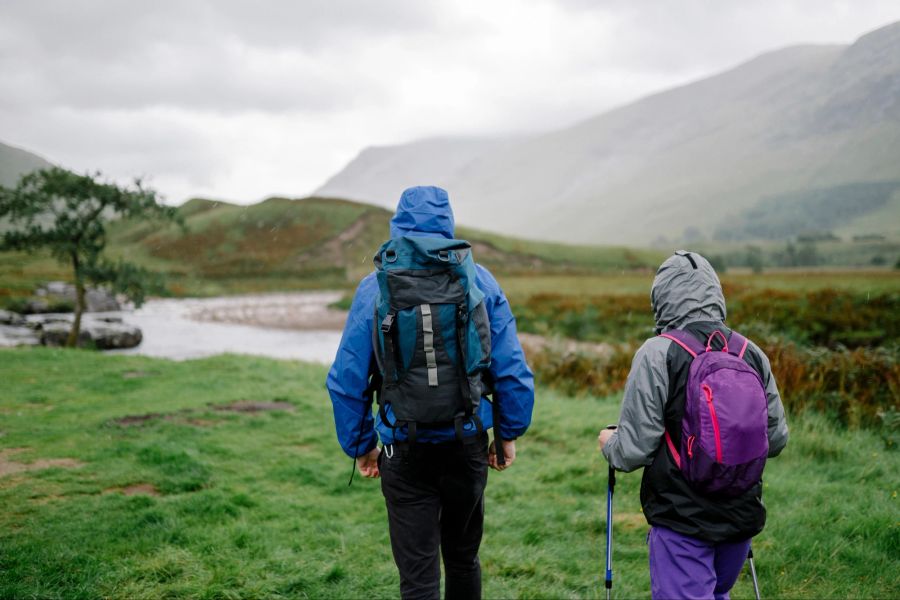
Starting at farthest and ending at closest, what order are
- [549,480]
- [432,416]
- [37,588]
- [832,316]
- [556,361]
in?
[832,316], [556,361], [549,480], [37,588], [432,416]

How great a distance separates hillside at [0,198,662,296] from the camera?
2835 inches

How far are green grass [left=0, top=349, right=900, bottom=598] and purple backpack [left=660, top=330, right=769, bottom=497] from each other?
240cm

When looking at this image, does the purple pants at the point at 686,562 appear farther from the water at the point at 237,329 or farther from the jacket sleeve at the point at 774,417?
the water at the point at 237,329

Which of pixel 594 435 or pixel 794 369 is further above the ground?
pixel 794 369

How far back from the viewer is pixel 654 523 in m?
2.85

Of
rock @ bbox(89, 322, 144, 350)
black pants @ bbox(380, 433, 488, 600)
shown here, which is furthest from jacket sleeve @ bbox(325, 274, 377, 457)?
rock @ bbox(89, 322, 144, 350)

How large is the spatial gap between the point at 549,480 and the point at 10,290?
144ft

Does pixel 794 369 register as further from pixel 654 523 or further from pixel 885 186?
pixel 885 186

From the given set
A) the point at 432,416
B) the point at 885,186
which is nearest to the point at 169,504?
the point at 432,416

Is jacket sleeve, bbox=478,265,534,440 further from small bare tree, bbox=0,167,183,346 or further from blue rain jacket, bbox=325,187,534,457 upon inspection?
small bare tree, bbox=0,167,183,346

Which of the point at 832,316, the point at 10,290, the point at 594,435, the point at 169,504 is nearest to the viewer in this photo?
the point at 169,504

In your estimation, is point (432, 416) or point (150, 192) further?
point (150, 192)

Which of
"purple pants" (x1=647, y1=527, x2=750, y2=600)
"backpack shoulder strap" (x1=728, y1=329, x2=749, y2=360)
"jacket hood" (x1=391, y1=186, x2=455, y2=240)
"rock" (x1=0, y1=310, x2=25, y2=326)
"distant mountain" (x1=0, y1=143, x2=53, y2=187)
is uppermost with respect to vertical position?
"distant mountain" (x1=0, y1=143, x2=53, y2=187)

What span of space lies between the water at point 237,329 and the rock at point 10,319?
16.9 ft
